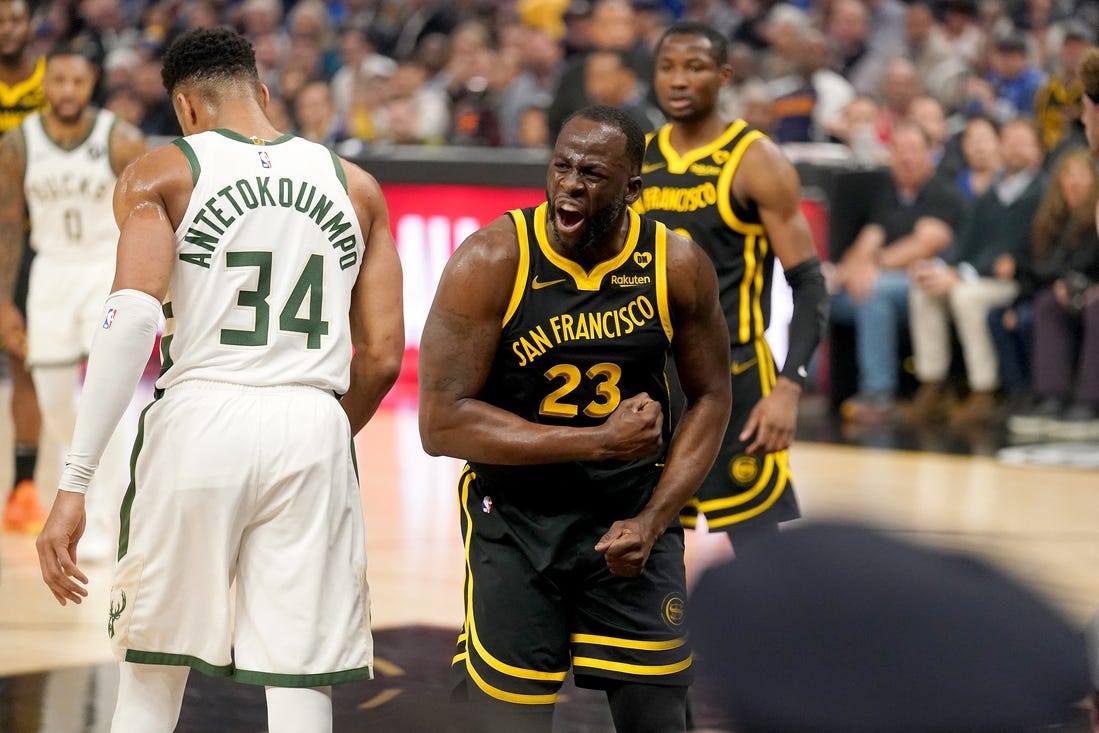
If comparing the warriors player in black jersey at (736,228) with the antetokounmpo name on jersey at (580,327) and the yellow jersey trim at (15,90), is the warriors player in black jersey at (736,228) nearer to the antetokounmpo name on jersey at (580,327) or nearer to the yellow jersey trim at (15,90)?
the antetokounmpo name on jersey at (580,327)

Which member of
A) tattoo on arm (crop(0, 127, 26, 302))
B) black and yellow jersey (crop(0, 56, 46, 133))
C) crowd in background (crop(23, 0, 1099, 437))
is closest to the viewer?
tattoo on arm (crop(0, 127, 26, 302))

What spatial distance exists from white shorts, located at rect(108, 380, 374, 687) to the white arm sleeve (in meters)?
0.18

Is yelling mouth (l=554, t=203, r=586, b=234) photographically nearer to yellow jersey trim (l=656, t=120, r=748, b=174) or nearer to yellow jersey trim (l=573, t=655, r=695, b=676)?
yellow jersey trim (l=573, t=655, r=695, b=676)

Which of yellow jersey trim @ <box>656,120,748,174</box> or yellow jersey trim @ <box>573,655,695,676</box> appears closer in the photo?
yellow jersey trim @ <box>573,655,695,676</box>

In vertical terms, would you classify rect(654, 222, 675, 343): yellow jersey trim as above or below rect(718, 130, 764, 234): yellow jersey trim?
below

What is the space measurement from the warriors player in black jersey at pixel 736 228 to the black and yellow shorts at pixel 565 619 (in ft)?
4.66

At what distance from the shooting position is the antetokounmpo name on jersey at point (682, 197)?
5496 millimetres

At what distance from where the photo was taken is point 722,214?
5500mm

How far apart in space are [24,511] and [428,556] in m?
2.07

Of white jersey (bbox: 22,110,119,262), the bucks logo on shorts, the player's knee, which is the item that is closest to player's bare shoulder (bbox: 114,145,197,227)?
the bucks logo on shorts

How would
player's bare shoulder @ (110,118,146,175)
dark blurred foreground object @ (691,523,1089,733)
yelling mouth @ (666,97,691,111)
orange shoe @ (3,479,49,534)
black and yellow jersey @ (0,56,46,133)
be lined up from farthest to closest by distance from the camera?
1. black and yellow jersey @ (0,56,46,133)
2. orange shoe @ (3,479,49,534)
3. player's bare shoulder @ (110,118,146,175)
4. yelling mouth @ (666,97,691,111)
5. dark blurred foreground object @ (691,523,1089,733)

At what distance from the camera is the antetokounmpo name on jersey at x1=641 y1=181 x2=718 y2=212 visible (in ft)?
18.0

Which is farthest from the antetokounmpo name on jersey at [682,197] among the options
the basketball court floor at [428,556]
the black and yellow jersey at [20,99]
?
the black and yellow jersey at [20,99]

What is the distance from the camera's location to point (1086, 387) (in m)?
11.0
